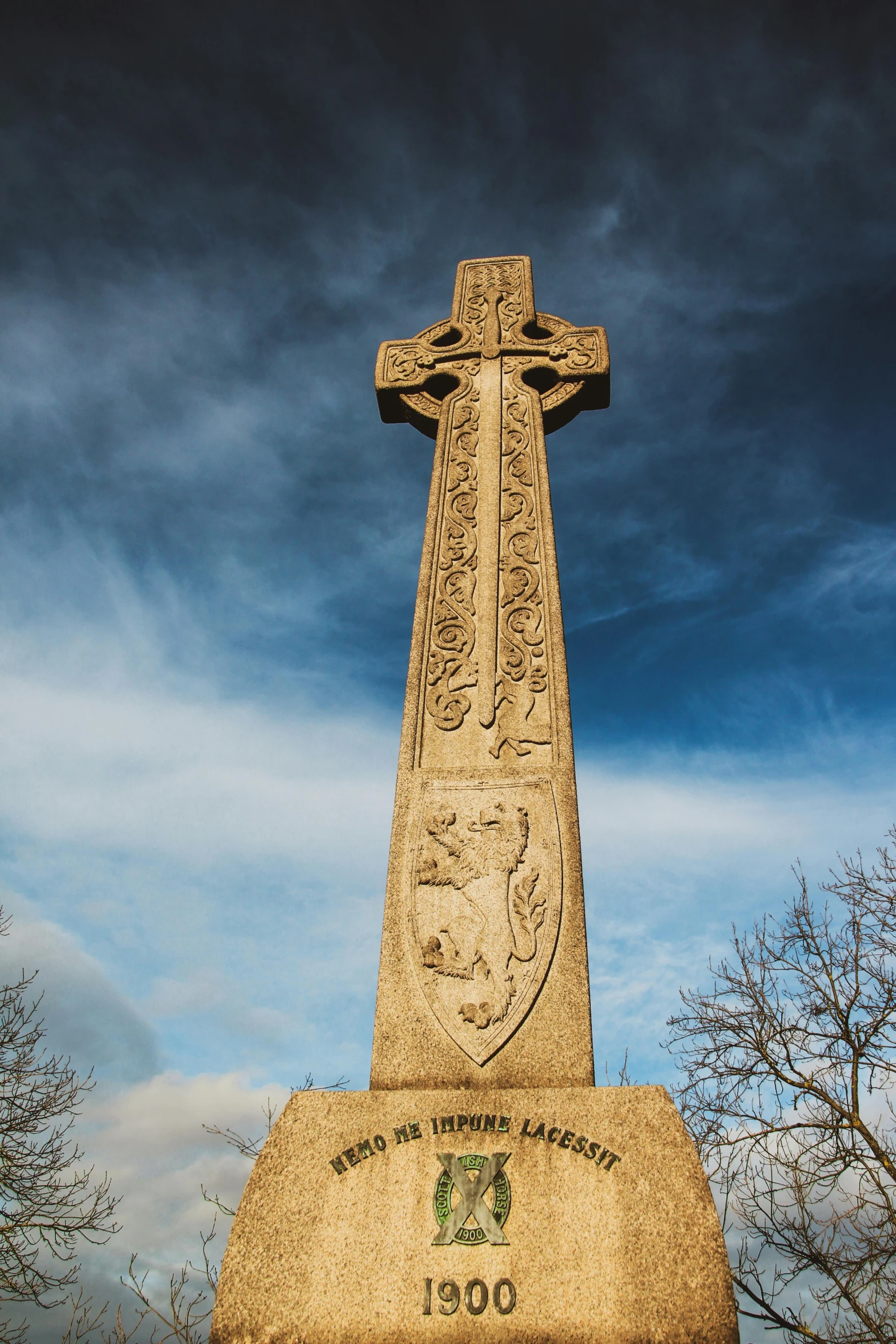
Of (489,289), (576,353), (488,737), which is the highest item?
(489,289)

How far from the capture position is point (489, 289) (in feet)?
21.7

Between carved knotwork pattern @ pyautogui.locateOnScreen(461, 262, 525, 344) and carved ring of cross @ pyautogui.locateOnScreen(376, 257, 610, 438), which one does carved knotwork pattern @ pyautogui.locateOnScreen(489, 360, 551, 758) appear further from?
carved knotwork pattern @ pyautogui.locateOnScreen(461, 262, 525, 344)

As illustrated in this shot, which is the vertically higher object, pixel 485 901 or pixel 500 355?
pixel 500 355

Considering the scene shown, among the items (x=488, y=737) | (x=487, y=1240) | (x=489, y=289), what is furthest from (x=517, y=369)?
(x=487, y=1240)

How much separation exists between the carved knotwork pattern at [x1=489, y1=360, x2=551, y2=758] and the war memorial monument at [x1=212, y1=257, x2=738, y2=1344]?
0.5 inches

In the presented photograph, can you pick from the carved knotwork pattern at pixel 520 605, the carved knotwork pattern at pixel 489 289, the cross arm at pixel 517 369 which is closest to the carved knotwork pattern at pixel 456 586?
the carved knotwork pattern at pixel 520 605

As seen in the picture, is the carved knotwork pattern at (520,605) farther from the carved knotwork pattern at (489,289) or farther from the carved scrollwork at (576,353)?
the carved knotwork pattern at (489,289)

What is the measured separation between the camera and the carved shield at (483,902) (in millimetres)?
3412

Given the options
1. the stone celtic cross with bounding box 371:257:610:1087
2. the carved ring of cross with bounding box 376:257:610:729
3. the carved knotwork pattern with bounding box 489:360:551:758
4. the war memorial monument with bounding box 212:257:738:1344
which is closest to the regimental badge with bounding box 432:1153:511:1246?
the war memorial monument with bounding box 212:257:738:1344

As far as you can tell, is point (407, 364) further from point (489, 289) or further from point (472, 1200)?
point (472, 1200)

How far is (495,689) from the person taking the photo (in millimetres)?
4465

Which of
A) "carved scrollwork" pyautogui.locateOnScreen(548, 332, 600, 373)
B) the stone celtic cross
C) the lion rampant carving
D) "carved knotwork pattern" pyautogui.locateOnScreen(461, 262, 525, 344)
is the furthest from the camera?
"carved knotwork pattern" pyautogui.locateOnScreen(461, 262, 525, 344)

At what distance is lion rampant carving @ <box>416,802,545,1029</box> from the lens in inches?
138

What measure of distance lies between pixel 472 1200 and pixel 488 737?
2.07 m
